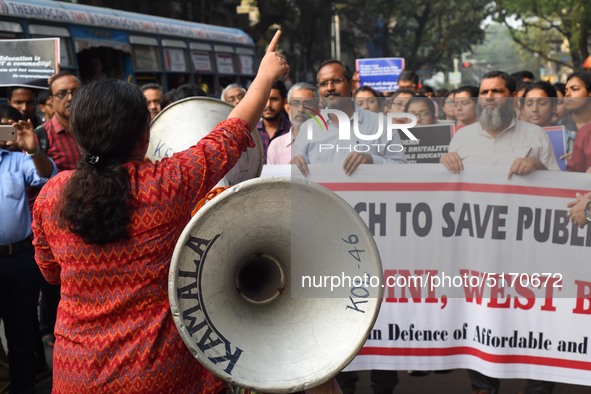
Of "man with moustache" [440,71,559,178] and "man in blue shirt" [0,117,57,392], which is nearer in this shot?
"man with moustache" [440,71,559,178]

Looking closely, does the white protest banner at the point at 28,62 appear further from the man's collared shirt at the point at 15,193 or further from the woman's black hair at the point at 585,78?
the woman's black hair at the point at 585,78

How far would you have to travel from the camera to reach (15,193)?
14.7 ft

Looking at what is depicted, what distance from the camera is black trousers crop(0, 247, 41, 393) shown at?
4.42 meters

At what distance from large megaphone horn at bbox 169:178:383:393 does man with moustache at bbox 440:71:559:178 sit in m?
1.45

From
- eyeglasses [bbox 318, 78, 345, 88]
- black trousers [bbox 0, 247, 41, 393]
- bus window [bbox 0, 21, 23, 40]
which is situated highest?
bus window [bbox 0, 21, 23, 40]

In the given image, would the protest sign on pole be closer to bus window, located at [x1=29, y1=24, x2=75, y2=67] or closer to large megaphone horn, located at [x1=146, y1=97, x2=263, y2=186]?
bus window, located at [x1=29, y1=24, x2=75, y2=67]

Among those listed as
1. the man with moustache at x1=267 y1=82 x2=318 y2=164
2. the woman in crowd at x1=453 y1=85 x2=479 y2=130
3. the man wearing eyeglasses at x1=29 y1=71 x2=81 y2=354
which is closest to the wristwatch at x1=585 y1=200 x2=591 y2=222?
the woman in crowd at x1=453 y1=85 x2=479 y2=130

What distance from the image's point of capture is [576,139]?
11.8ft

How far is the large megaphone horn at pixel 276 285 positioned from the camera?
2.26 m

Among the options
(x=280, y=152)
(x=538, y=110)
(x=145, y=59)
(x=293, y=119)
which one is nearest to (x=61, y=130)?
(x=280, y=152)

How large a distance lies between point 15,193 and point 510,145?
8.85 feet

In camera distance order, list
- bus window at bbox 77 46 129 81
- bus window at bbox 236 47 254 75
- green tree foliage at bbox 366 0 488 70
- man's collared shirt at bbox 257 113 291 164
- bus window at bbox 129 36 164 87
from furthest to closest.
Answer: green tree foliage at bbox 366 0 488 70, bus window at bbox 236 47 254 75, bus window at bbox 129 36 164 87, bus window at bbox 77 46 129 81, man's collared shirt at bbox 257 113 291 164

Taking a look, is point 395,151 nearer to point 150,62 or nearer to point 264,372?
point 264,372

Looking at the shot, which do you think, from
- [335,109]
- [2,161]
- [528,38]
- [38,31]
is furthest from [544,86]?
[528,38]
